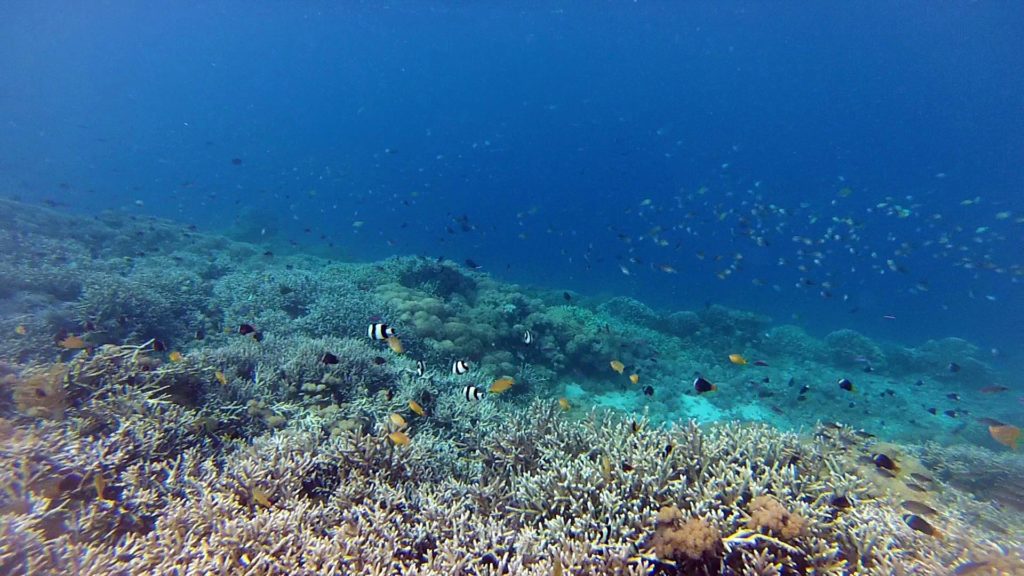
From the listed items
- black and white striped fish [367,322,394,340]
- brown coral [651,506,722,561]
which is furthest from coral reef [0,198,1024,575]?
black and white striped fish [367,322,394,340]

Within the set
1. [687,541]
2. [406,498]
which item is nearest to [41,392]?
[406,498]

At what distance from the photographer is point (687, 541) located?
3354 mm

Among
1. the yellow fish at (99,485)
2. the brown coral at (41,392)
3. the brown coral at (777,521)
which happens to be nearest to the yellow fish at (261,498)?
the yellow fish at (99,485)

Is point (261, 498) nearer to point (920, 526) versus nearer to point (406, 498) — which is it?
point (406, 498)

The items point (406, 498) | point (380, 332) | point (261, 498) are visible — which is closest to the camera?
point (261, 498)

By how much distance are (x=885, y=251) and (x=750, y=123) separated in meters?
54.7

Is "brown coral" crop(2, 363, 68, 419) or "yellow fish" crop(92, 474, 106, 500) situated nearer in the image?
"yellow fish" crop(92, 474, 106, 500)

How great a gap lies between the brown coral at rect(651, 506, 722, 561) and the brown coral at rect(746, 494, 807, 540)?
335 mm

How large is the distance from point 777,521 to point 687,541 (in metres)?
0.74

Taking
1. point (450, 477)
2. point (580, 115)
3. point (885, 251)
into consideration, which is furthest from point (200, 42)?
point (885, 251)

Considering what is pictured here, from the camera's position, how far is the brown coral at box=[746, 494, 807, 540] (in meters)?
3.42

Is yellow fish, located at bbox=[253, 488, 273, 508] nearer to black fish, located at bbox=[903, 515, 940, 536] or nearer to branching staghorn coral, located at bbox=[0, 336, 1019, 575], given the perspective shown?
branching staghorn coral, located at bbox=[0, 336, 1019, 575]

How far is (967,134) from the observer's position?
115 meters

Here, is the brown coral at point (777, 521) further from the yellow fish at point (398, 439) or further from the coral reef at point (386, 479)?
the yellow fish at point (398, 439)
